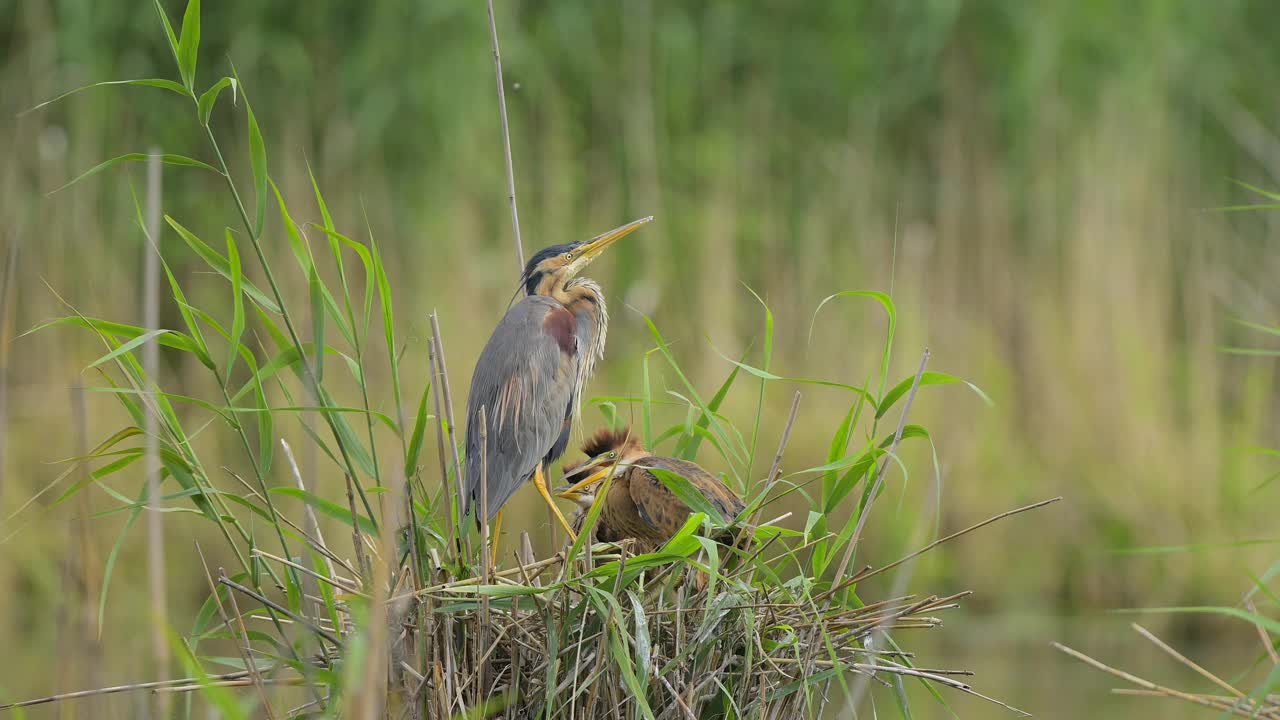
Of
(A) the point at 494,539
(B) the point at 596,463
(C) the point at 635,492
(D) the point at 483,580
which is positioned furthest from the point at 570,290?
(D) the point at 483,580

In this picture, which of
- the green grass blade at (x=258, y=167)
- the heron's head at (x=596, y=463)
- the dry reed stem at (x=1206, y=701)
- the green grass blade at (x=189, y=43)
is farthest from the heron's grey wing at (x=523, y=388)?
the dry reed stem at (x=1206, y=701)

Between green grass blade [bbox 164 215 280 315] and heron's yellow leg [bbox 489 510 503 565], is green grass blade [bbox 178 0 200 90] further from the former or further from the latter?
heron's yellow leg [bbox 489 510 503 565]

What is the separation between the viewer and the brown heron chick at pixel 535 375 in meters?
2.51

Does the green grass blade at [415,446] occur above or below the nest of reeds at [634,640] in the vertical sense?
above

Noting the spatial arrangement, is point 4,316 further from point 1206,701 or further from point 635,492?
point 1206,701

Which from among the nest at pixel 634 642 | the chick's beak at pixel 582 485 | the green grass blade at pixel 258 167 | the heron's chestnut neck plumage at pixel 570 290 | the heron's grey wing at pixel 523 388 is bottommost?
the nest at pixel 634 642

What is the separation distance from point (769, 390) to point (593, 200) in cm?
158

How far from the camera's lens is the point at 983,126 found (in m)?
7.24

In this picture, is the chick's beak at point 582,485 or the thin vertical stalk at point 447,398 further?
the chick's beak at point 582,485

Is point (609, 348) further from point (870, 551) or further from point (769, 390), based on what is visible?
point (870, 551)

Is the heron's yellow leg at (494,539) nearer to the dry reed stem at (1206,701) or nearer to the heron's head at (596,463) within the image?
the heron's head at (596,463)

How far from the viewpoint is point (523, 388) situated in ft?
8.49

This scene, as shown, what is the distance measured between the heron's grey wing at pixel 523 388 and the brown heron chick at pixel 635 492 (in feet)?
0.33

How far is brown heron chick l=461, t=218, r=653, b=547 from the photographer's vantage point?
251cm
